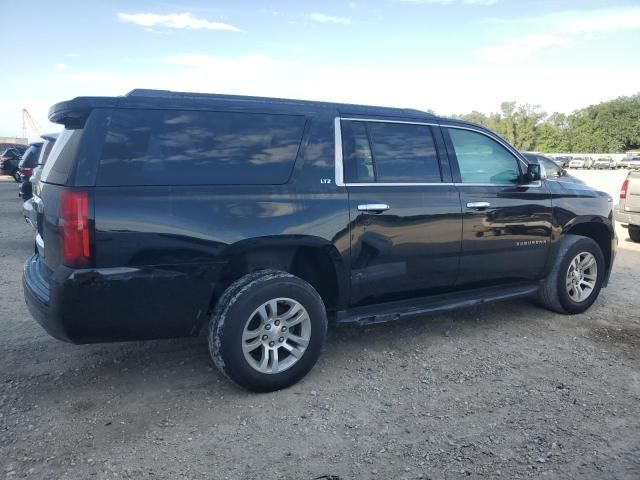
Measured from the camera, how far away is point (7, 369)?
3.73m

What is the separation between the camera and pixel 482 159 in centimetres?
456

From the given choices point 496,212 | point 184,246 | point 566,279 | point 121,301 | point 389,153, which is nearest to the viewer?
point 121,301

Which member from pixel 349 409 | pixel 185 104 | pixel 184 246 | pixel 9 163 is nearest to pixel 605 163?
pixel 9 163

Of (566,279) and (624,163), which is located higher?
(624,163)

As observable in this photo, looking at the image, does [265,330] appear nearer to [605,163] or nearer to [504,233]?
[504,233]

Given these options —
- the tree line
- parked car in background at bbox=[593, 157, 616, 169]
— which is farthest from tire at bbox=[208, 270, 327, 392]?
the tree line

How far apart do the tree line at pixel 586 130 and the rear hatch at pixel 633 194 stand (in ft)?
223

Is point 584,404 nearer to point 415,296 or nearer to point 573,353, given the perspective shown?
point 573,353

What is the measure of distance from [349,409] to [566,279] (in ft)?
9.45

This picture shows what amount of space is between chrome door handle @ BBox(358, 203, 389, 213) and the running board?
74cm

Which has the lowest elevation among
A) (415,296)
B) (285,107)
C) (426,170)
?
(415,296)

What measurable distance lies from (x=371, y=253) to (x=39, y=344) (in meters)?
2.79

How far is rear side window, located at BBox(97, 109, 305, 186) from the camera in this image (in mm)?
3051

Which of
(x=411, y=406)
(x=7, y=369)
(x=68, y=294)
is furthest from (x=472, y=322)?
(x=7, y=369)
